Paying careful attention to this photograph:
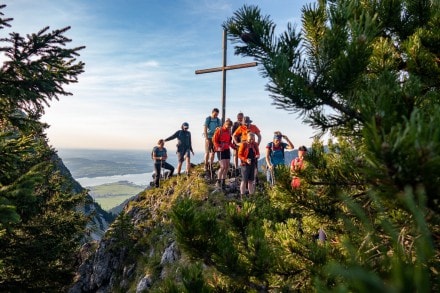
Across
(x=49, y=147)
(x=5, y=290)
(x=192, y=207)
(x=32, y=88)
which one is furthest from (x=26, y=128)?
(x=49, y=147)

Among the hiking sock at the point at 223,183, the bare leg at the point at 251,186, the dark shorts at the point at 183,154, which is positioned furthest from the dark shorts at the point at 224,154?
the dark shorts at the point at 183,154

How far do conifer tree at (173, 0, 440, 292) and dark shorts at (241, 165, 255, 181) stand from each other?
267 inches

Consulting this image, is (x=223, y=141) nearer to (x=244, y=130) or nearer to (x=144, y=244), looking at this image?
(x=244, y=130)

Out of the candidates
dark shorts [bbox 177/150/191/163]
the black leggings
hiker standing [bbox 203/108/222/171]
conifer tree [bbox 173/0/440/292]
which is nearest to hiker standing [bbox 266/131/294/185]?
hiker standing [bbox 203/108/222/171]

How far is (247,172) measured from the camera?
10859 mm

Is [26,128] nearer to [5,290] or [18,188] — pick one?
[18,188]

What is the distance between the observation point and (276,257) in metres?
3.34

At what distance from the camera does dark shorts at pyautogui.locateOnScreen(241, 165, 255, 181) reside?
1075 centimetres

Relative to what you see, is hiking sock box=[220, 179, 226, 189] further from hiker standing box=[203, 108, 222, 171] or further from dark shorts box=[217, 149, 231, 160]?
dark shorts box=[217, 149, 231, 160]

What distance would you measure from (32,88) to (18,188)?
2596 millimetres

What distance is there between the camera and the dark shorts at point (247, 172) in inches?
423

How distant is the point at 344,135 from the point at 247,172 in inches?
313

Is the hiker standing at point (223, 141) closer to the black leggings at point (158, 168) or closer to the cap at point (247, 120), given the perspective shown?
the cap at point (247, 120)

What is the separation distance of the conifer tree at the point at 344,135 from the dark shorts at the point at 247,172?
6.79m
